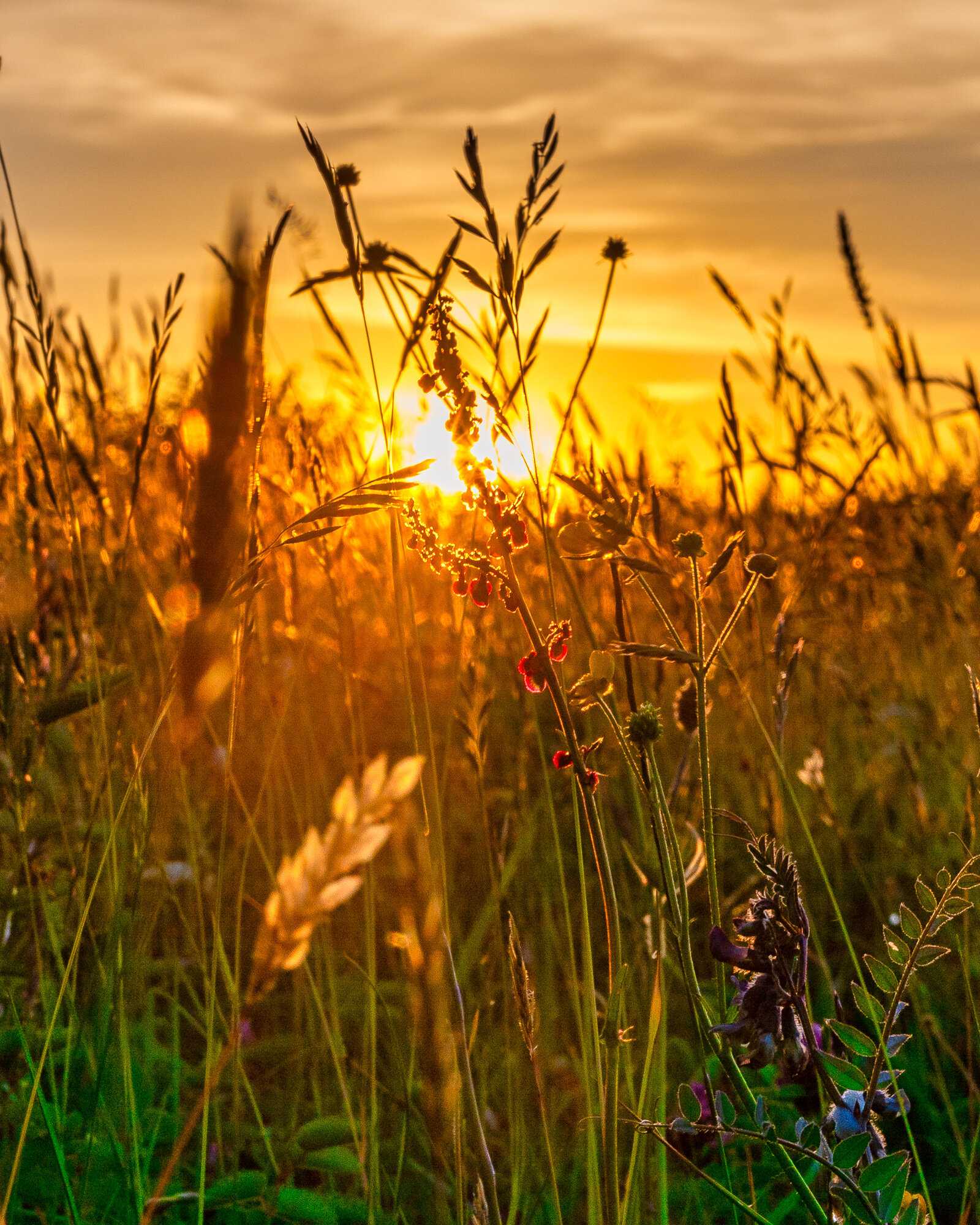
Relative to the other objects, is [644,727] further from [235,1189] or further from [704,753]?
[235,1189]

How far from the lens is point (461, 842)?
2.53m

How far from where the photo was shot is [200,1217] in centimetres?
88

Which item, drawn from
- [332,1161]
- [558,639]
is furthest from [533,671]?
[332,1161]

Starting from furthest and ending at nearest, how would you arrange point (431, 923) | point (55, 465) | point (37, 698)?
point (55, 465), point (37, 698), point (431, 923)

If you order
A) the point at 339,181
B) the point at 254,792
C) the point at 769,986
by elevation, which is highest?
the point at 339,181

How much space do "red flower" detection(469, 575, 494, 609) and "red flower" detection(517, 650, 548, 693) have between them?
6cm

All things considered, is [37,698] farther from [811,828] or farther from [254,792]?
[811,828]

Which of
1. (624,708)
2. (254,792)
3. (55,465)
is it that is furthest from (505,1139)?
(55,465)

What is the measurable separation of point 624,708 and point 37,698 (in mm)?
794

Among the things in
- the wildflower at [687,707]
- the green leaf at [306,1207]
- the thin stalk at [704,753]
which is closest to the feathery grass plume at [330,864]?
the thin stalk at [704,753]

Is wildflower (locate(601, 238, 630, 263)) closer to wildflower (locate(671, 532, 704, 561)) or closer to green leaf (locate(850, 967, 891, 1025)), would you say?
wildflower (locate(671, 532, 704, 561))

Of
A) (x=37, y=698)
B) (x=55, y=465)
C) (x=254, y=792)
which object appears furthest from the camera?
(x=254, y=792)

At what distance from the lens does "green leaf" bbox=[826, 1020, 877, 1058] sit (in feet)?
2.50

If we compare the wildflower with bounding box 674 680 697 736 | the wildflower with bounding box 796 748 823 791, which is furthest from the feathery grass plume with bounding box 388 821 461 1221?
the wildflower with bounding box 796 748 823 791
